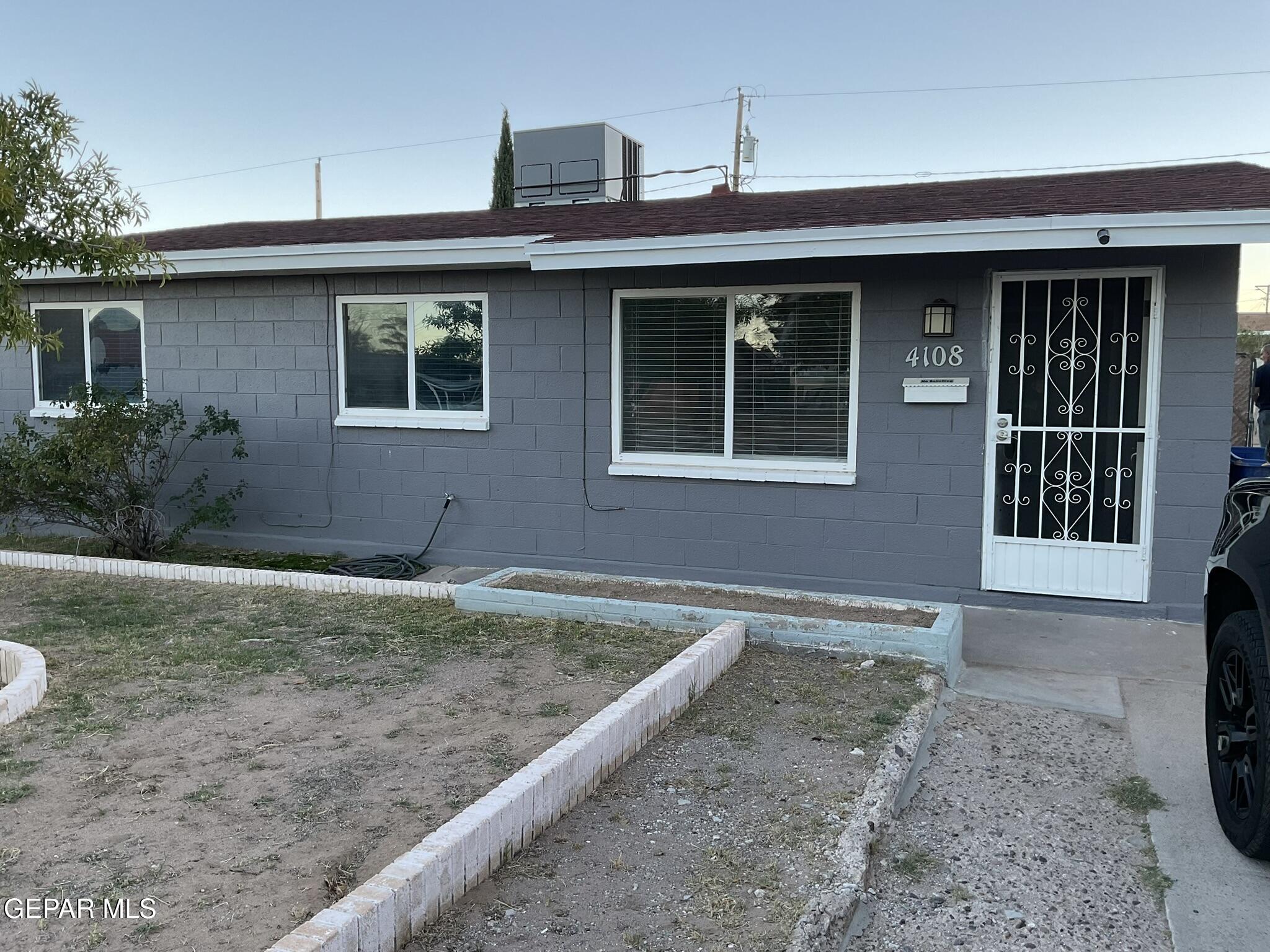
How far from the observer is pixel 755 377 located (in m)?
7.63

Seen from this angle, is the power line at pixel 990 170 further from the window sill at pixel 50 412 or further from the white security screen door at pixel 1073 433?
the window sill at pixel 50 412

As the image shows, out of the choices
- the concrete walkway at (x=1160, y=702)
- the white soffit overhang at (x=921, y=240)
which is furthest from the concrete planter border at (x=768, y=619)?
the white soffit overhang at (x=921, y=240)

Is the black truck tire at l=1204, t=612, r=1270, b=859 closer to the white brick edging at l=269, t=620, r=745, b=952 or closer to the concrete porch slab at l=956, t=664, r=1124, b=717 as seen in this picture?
the concrete porch slab at l=956, t=664, r=1124, b=717

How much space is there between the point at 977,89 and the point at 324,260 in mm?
25967

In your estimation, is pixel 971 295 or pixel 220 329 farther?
pixel 220 329

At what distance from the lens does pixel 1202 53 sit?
84.4 feet

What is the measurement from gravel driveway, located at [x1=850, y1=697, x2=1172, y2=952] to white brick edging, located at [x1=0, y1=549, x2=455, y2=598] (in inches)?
154

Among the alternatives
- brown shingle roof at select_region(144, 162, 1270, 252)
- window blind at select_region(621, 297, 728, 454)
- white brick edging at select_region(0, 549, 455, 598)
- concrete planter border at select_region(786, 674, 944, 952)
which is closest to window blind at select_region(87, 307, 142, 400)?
brown shingle roof at select_region(144, 162, 1270, 252)

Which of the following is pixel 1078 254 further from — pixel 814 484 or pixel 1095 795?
pixel 1095 795

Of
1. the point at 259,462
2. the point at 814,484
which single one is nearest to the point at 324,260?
the point at 259,462

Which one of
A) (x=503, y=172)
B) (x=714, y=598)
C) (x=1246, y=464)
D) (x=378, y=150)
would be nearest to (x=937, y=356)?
(x=1246, y=464)

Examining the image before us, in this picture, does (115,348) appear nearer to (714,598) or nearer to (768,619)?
(714,598)

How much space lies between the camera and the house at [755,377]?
651cm

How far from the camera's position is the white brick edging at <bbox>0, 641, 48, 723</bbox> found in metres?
4.63
